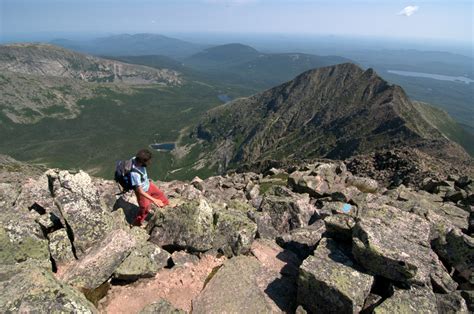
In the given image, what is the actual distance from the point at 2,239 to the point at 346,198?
3030 centimetres

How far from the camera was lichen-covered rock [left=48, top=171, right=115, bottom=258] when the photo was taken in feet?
54.4

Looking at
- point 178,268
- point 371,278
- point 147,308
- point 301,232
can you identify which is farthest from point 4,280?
point 301,232

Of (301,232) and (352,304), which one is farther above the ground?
(352,304)

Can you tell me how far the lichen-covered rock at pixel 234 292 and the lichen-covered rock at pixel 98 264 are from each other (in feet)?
14.3

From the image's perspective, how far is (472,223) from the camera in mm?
24484

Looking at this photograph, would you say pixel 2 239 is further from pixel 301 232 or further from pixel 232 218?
pixel 301 232

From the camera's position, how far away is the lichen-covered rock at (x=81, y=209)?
1658 cm

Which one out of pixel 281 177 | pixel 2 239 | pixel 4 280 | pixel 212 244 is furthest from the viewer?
pixel 281 177

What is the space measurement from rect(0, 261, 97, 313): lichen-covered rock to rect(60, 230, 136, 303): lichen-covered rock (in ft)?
9.64

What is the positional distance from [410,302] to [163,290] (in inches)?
438

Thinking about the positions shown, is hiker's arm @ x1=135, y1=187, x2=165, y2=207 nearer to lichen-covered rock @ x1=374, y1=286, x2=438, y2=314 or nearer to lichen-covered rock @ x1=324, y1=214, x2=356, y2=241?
lichen-covered rock @ x1=324, y1=214, x2=356, y2=241

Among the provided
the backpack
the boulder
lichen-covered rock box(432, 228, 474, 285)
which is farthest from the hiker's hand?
lichen-covered rock box(432, 228, 474, 285)

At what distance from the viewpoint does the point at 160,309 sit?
14.0 meters

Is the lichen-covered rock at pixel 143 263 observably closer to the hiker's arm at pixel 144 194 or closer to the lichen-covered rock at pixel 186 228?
the lichen-covered rock at pixel 186 228
